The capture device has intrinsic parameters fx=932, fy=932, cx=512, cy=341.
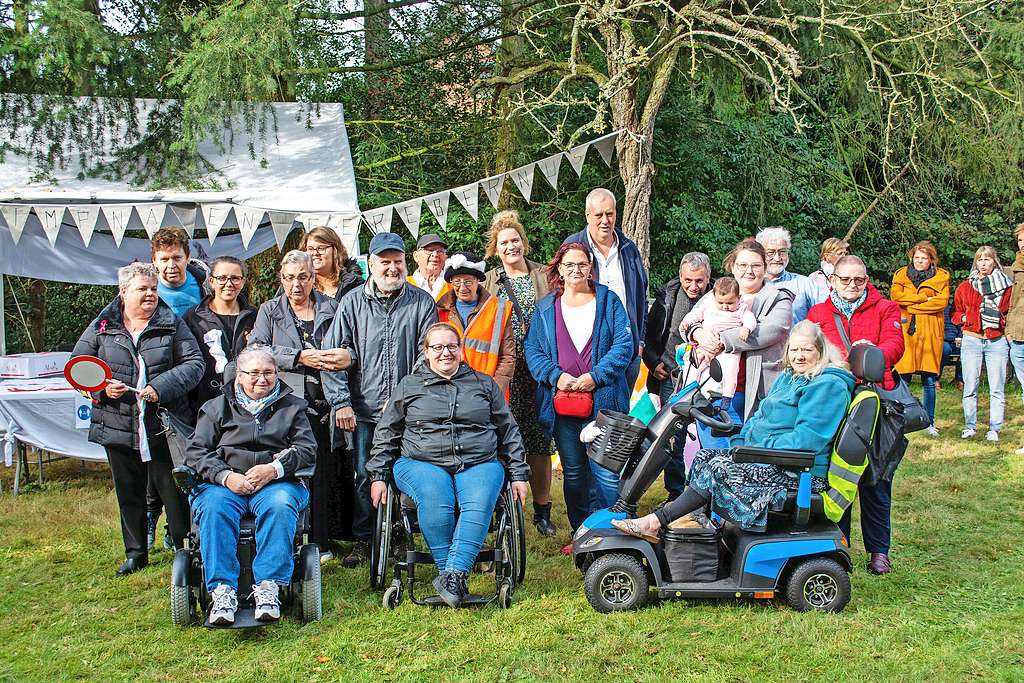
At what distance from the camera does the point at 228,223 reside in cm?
766

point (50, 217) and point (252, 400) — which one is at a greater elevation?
point (50, 217)

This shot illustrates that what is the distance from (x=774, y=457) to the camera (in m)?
3.70

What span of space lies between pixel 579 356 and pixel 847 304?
140 cm

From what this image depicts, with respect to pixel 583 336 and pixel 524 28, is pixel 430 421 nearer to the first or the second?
pixel 583 336

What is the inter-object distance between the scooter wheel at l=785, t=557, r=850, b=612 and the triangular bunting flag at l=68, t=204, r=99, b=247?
571 cm

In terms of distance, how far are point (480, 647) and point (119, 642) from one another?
A: 1.41m

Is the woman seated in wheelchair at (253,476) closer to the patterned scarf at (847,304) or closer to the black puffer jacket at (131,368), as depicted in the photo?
the black puffer jacket at (131,368)

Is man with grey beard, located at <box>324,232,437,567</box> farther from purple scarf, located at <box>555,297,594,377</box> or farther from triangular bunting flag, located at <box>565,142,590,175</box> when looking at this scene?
triangular bunting flag, located at <box>565,142,590,175</box>

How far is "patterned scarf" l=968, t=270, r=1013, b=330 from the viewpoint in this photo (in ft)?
24.7

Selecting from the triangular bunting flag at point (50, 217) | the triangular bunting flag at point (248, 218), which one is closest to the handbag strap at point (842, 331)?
the triangular bunting flag at point (248, 218)

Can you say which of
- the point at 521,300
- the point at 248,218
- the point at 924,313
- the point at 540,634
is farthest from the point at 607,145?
the point at 540,634

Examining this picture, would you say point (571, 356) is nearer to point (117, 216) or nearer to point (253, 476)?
point (253, 476)

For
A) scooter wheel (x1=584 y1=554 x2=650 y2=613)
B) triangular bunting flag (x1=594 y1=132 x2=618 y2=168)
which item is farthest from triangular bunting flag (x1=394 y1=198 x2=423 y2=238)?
scooter wheel (x1=584 y1=554 x2=650 y2=613)

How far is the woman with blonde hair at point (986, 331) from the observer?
7547mm
